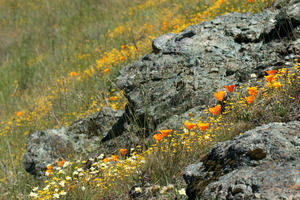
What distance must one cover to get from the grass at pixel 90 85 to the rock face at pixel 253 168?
0.32 metres

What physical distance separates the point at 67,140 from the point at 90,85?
2120 mm

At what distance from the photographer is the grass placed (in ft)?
Answer: 8.82

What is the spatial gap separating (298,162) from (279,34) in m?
2.93

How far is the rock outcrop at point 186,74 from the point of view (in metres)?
3.58

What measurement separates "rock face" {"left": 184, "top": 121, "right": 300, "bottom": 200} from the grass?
12.8 inches

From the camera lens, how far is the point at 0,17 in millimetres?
13289

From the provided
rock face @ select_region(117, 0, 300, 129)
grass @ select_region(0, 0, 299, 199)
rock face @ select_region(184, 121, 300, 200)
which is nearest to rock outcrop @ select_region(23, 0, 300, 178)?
rock face @ select_region(117, 0, 300, 129)

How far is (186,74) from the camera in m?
3.74

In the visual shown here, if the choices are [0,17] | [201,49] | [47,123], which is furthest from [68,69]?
[0,17]

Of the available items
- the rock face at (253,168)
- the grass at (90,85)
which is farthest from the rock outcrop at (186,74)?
the rock face at (253,168)

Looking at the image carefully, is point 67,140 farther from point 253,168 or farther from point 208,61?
point 253,168

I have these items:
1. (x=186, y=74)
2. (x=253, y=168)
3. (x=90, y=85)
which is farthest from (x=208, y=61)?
(x=90, y=85)

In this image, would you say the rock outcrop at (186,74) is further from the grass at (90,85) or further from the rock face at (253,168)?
the rock face at (253,168)

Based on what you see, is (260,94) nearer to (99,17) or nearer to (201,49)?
(201,49)
